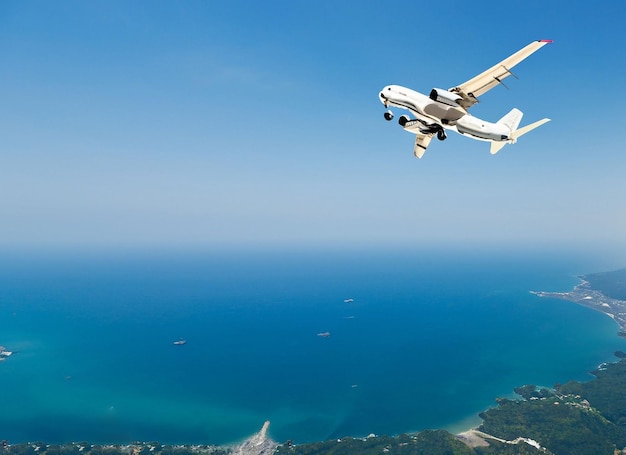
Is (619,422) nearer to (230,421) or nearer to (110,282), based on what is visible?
(230,421)

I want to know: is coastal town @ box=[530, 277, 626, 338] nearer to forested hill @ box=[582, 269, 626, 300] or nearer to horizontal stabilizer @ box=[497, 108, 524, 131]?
forested hill @ box=[582, 269, 626, 300]

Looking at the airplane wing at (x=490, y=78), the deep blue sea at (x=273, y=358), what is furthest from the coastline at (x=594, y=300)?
the airplane wing at (x=490, y=78)

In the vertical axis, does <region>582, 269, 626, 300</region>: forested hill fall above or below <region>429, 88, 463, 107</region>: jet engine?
below

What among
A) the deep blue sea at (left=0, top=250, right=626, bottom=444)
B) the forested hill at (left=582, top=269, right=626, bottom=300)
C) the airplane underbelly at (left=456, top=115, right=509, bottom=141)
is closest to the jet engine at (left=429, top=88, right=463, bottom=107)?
the airplane underbelly at (left=456, top=115, right=509, bottom=141)

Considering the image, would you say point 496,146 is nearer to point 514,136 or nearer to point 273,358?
point 514,136

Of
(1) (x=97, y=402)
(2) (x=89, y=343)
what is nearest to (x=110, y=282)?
(2) (x=89, y=343)

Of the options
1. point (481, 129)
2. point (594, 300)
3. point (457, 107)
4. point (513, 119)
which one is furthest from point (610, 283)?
point (457, 107)
